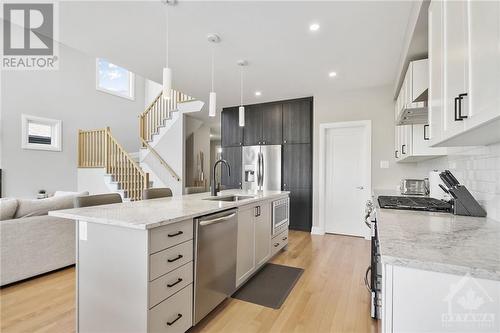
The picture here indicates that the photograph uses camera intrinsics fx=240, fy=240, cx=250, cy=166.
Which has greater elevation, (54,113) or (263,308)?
(54,113)

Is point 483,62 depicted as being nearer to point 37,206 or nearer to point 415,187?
point 415,187

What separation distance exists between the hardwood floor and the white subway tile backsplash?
1.21 m

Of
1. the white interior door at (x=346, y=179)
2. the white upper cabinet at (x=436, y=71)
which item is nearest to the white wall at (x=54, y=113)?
the white interior door at (x=346, y=179)

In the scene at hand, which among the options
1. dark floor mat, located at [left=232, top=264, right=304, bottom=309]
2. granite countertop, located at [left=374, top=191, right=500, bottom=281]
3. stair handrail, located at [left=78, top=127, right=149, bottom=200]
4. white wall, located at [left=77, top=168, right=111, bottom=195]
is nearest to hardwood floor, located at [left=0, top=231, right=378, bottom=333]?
dark floor mat, located at [left=232, top=264, right=304, bottom=309]

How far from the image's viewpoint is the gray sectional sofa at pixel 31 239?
2.36m

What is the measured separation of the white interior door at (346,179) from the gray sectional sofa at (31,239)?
13.4 feet

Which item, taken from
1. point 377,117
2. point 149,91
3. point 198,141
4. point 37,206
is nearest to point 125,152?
point 198,141

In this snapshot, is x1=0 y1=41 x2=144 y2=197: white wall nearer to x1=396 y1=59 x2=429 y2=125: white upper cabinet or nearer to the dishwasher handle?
the dishwasher handle

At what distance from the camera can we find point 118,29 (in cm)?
260

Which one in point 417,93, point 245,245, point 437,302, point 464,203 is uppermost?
point 417,93

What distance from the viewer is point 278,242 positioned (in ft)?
11.0

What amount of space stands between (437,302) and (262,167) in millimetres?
4388

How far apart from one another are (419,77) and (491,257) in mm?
2205

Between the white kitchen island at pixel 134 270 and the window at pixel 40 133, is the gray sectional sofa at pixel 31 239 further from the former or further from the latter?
the window at pixel 40 133
